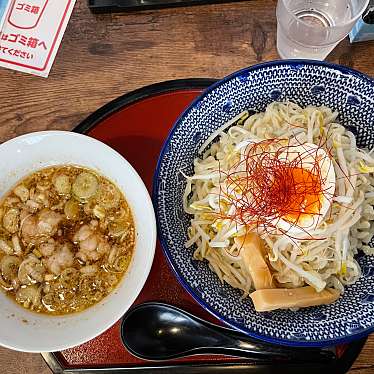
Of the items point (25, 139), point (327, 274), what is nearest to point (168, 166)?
point (25, 139)

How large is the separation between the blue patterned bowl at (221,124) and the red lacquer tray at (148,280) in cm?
21

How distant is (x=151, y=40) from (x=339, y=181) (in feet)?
3.24

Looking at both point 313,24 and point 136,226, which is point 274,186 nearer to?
point 136,226

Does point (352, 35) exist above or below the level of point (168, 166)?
above

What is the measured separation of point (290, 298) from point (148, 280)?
54 cm

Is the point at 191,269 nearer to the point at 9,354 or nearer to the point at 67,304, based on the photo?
the point at 67,304

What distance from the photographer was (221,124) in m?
1.80

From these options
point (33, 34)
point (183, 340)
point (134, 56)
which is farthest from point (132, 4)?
point (183, 340)

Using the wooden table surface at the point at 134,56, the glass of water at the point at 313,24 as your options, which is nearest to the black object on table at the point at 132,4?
the wooden table surface at the point at 134,56

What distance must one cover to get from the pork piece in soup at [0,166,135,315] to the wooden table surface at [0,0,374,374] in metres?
0.40

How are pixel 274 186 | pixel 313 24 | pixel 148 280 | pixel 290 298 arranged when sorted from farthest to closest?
pixel 313 24 → pixel 148 280 → pixel 274 186 → pixel 290 298

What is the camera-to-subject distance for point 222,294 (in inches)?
63.0

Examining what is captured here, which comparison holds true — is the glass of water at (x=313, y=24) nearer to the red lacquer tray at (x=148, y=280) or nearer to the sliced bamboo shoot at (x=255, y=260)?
the red lacquer tray at (x=148, y=280)

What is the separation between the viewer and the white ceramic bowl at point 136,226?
157 cm
